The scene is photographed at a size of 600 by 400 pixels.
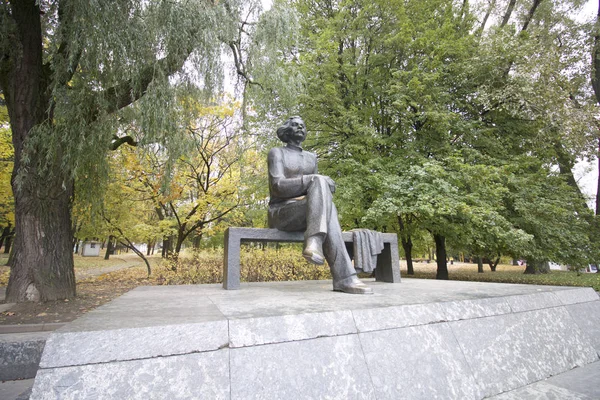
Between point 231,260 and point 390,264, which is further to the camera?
point 390,264

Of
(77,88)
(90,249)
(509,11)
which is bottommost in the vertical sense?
(90,249)

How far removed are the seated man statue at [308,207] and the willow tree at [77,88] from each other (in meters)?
2.58

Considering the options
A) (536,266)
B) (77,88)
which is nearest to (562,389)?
(77,88)

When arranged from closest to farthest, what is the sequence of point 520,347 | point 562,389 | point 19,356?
point 562,389 < point 520,347 < point 19,356

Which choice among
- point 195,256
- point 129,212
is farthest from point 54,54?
point 129,212

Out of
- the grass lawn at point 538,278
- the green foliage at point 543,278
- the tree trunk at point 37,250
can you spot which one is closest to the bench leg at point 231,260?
the tree trunk at point 37,250

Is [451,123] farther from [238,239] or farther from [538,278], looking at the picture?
[238,239]

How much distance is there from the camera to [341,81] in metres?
11.0

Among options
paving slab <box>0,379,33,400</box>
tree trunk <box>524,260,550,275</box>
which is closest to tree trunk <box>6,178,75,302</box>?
paving slab <box>0,379,33,400</box>

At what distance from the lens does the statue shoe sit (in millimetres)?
2898

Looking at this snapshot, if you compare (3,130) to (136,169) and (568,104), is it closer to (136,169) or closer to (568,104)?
(136,169)

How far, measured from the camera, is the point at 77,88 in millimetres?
5434

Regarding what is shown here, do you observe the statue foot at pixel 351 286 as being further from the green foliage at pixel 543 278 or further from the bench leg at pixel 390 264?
the green foliage at pixel 543 278

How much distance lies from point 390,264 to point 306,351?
3007 mm
